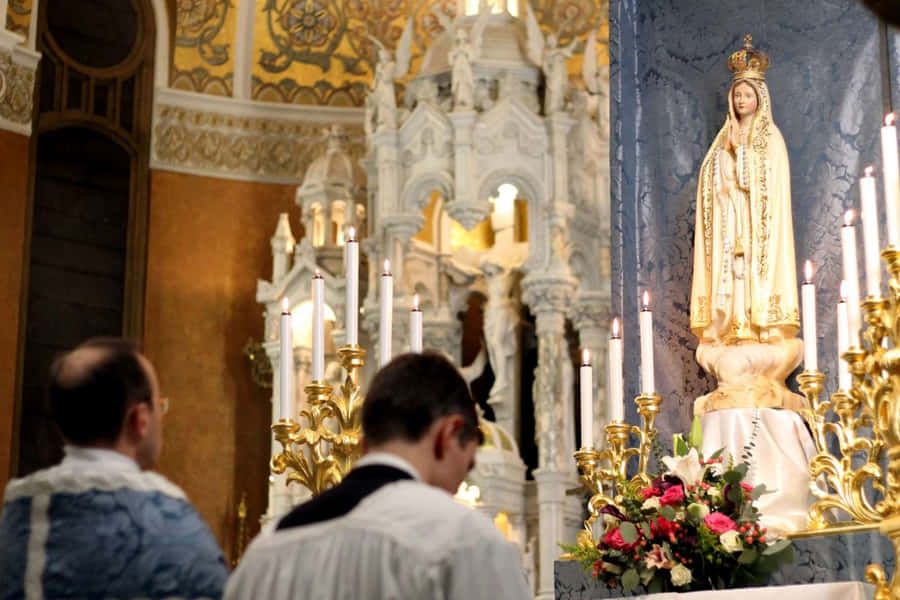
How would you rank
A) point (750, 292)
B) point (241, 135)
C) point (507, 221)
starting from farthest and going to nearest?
point (241, 135), point (507, 221), point (750, 292)

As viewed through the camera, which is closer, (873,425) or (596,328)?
(873,425)

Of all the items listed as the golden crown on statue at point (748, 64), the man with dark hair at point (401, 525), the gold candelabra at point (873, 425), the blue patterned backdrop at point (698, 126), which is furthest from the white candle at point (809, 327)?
the man with dark hair at point (401, 525)

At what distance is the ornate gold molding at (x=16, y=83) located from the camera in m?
10.7

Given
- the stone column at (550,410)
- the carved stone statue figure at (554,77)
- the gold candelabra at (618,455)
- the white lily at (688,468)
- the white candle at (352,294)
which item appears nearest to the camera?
the white lily at (688,468)

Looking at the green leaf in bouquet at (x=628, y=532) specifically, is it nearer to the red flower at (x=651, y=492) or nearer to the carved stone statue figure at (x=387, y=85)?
the red flower at (x=651, y=492)

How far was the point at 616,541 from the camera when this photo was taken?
4301 mm

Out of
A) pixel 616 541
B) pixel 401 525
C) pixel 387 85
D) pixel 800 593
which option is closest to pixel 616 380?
pixel 616 541

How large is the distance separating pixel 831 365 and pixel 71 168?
7.31m

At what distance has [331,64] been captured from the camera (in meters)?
12.3

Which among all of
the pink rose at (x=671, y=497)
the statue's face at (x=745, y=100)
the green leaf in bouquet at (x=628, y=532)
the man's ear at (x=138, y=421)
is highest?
the statue's face at (x=745, y=100)

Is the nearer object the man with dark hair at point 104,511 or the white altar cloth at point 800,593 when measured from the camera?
the man with dark hair at point 104,511

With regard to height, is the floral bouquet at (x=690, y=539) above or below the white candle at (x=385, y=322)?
below

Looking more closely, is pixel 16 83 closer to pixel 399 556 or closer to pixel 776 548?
pixel 776 548

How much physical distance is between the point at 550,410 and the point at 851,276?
5.30 metres
